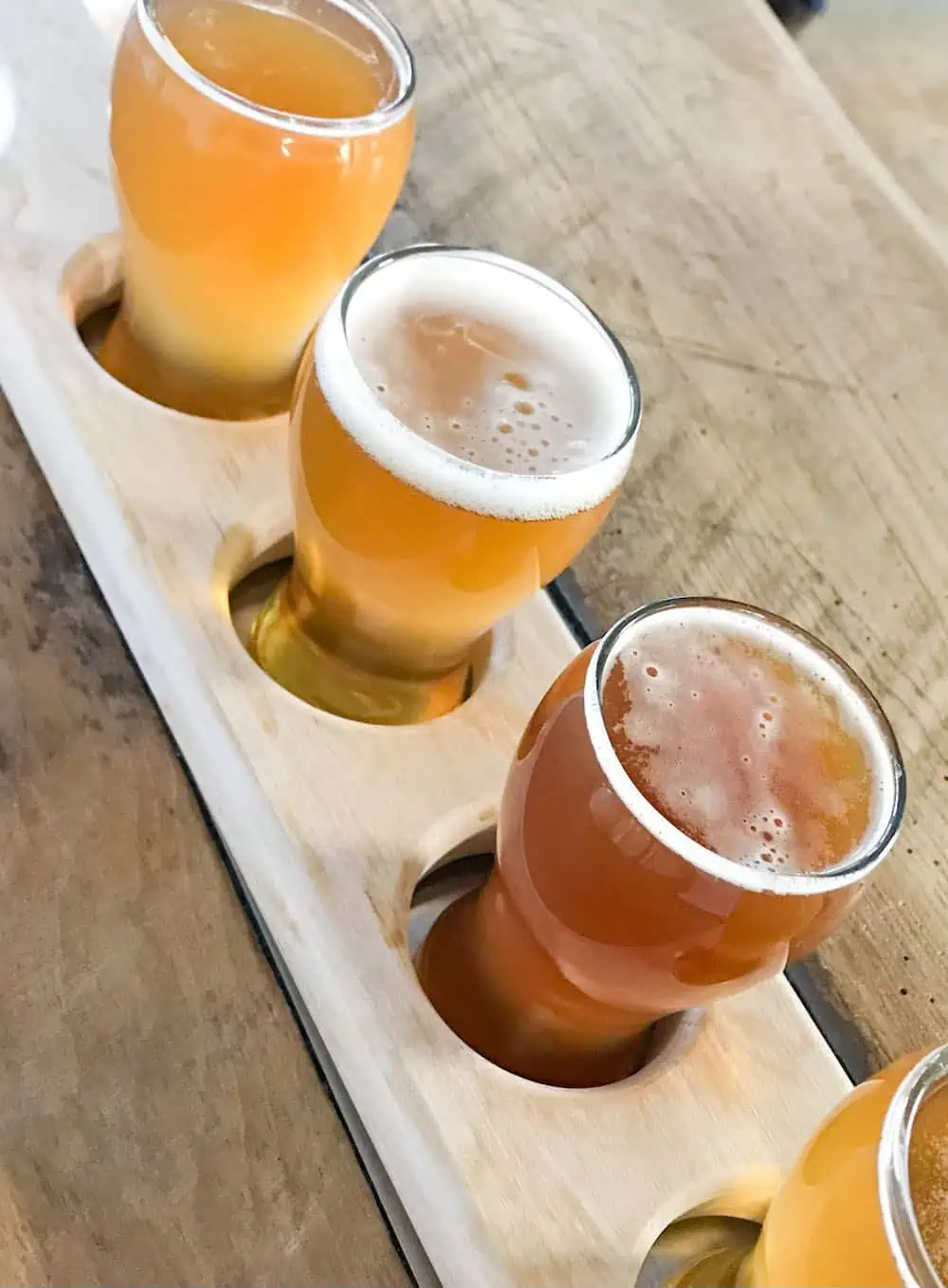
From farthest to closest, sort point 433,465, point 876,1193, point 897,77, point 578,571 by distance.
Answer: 1. point 897,77
2. point 578,571
3. point 433,465
4. point 876,1193

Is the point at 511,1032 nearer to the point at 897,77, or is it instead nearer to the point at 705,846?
the point at 705,846

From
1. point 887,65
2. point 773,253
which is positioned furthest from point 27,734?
point 887,65

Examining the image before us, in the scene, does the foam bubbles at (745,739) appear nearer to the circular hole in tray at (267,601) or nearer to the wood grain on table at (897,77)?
the circular hole in tray at (267,601)

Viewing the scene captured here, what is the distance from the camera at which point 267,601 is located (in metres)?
0.68

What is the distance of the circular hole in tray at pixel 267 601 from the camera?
25.6 inches

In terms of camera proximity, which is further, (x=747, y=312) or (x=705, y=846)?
(x=747, y=312)

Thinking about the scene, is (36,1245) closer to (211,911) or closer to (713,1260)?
(211,911)

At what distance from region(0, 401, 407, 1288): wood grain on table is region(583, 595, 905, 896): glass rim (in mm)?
198

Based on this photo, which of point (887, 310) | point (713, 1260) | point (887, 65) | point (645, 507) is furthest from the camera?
point (887, 65)

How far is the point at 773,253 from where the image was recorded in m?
0.89

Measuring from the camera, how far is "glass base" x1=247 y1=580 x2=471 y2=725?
0.65 m

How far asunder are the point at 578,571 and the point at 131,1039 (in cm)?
35

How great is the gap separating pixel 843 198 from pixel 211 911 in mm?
691

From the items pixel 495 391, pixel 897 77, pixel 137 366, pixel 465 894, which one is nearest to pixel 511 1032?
pixel 465 894
